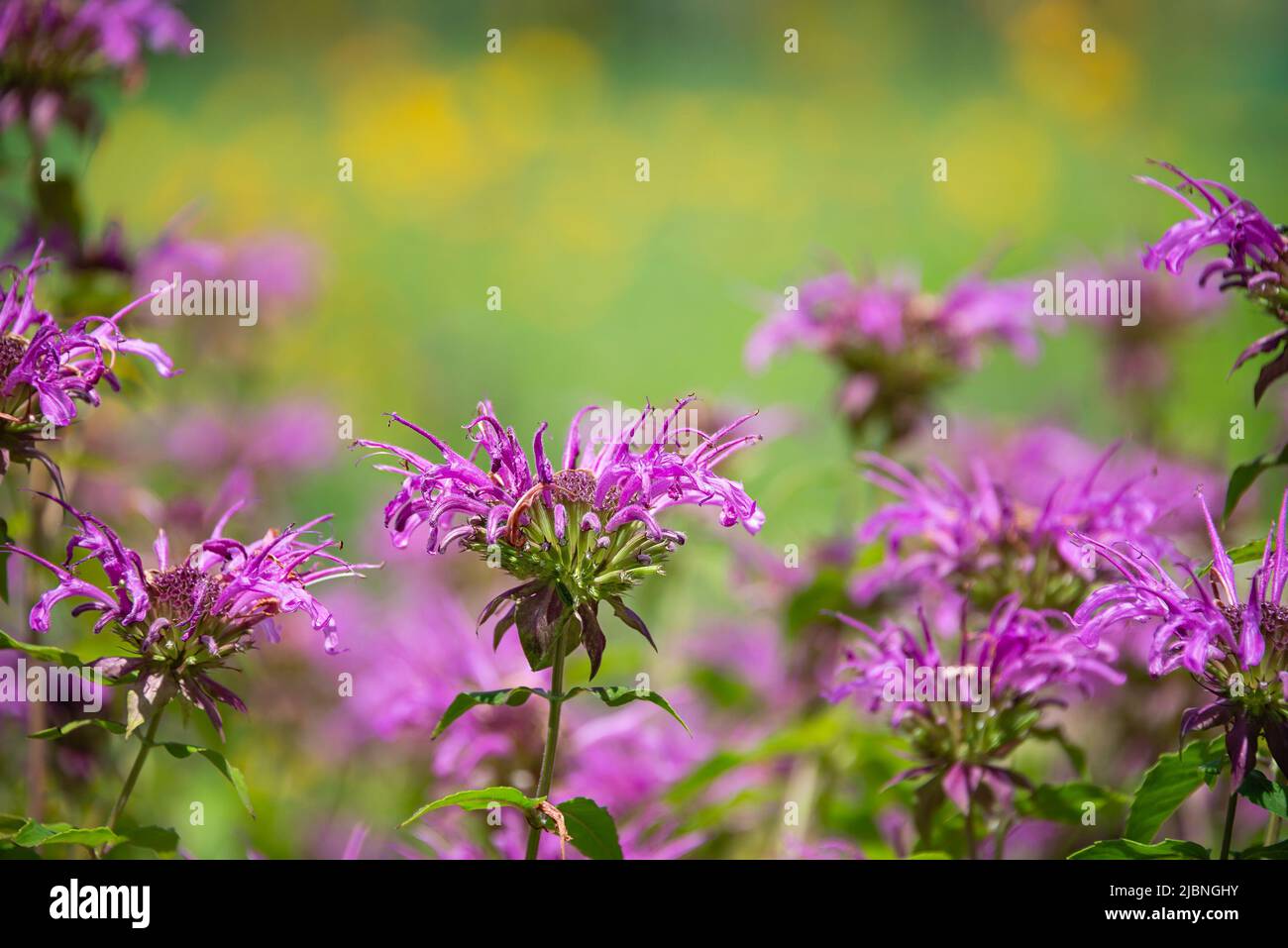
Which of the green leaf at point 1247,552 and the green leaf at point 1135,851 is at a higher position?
the green leaf at point 1247,552

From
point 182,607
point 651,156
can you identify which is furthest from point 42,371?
point 651,156

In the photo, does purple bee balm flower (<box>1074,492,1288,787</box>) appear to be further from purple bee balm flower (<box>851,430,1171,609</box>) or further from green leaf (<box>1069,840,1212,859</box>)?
purple bee balm flower (<box>851,430,1171,609</box>)

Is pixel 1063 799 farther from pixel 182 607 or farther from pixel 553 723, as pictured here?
pixel 182 607

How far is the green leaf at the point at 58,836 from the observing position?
126 cm

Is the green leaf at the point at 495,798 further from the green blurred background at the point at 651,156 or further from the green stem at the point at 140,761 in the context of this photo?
the green blurred background at the point at 651,156

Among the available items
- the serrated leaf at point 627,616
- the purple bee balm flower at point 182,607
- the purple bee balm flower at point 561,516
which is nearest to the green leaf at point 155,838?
the purple bee balm flower at point 182,607

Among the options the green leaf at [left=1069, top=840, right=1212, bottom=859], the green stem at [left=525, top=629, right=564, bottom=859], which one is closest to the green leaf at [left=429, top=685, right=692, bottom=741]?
the green stem at [left=525, top=629, right=564, bottom=859]

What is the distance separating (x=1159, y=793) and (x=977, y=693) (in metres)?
0.23

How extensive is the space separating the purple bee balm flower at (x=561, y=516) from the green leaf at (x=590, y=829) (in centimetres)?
15

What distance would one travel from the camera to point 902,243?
6.34 m

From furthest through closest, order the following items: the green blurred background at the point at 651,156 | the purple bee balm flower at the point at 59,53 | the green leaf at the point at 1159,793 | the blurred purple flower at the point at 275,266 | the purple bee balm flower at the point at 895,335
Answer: the green blurred background at the point at 651,156 → the blurred purple flower at the point at 275,266 → the purple bee balm flower at the point at 895,335 → the purple bee balm flower at the point at 59,53 → the green leaf at the point at 1159,793

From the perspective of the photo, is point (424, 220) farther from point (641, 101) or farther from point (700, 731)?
point (700, 731)

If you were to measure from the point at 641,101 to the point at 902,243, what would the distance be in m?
2.08
